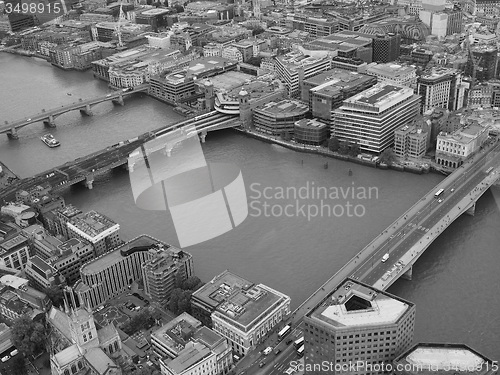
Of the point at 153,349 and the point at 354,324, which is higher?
the point at 354,324

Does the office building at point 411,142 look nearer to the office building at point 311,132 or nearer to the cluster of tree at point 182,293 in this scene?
the office building at point 311,132

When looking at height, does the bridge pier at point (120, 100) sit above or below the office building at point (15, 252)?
below

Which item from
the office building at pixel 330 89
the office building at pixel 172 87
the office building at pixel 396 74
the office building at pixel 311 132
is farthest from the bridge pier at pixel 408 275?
Result: the office building at pixel 172 87

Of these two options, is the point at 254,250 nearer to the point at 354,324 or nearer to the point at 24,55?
the point at 354,324

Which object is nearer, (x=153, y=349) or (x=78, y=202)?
(x=153, y=349)

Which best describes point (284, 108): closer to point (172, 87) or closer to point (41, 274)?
point (172, 87)

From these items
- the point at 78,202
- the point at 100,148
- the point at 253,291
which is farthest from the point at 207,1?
the point at 253,291

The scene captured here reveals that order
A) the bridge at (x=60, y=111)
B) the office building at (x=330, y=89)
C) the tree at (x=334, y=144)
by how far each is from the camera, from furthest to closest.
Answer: the bridge at (x=60, y=111)
the office building at (x=330, y=89)
the tree at (x=334, y=144)

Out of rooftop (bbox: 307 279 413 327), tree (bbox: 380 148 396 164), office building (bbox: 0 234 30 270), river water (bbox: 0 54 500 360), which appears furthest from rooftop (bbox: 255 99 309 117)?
rooftop (bbox: 307 279 413 327)
